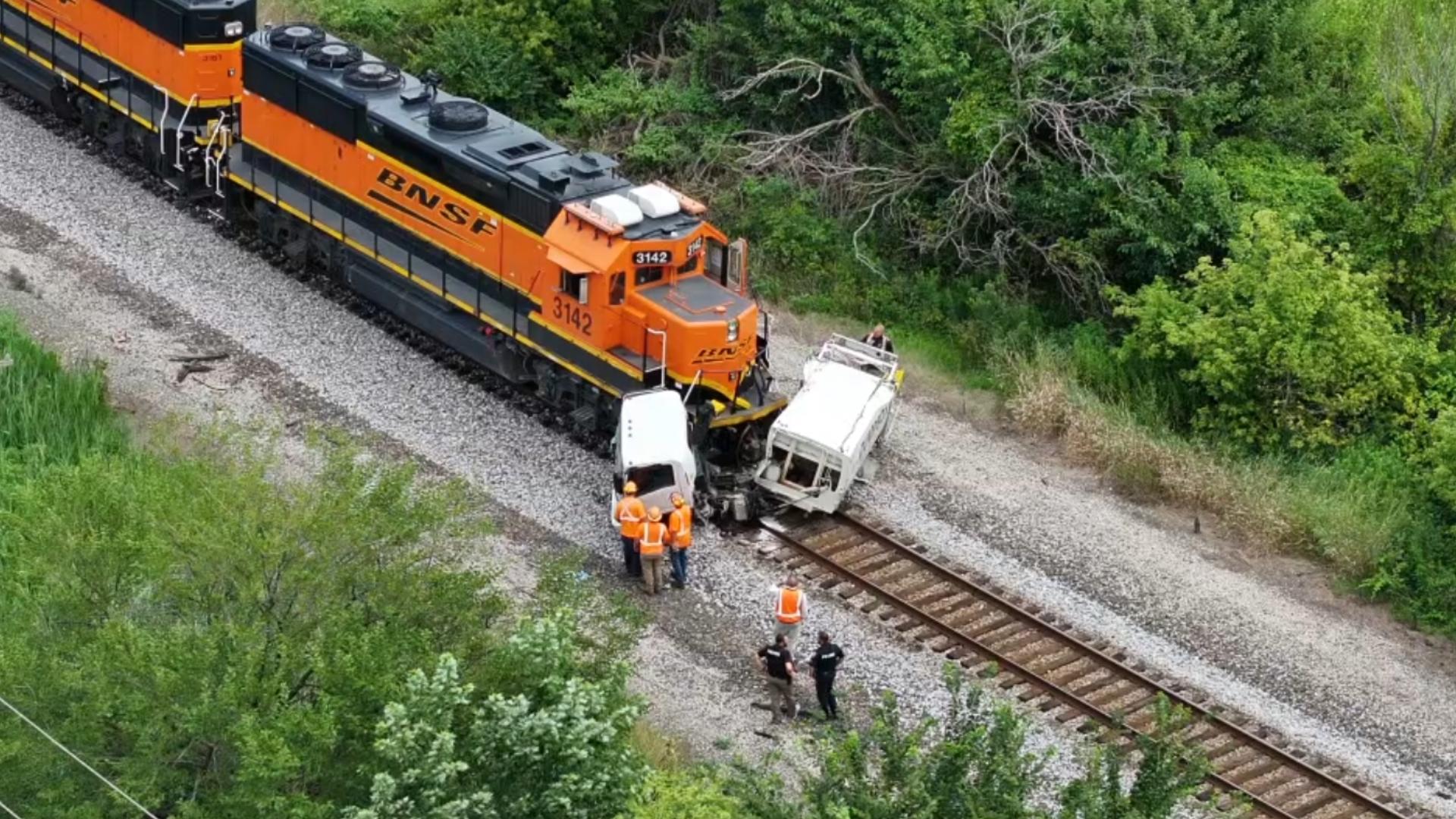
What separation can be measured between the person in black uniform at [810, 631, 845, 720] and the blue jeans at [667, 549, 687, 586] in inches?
92.5

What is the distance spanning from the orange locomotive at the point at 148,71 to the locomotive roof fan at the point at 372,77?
3.04 m

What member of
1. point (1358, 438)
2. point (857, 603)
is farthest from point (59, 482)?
point (1358, 438)

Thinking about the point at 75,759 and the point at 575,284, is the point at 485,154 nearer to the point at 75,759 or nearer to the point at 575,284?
the point at 575,284

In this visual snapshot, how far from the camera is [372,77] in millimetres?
24812

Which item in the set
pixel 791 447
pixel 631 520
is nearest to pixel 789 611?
pixel 631 520

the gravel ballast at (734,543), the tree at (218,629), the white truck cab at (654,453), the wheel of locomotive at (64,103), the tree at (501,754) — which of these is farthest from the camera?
the wheel of locomotive at (64,103)

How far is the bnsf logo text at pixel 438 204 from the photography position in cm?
2336

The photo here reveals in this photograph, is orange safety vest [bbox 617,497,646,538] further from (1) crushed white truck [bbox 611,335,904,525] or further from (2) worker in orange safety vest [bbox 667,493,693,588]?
(1) crushed white truck [bbox 611,335,904,525]

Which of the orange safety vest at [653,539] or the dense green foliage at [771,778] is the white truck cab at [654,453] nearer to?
the orange safety vest at [653,539]

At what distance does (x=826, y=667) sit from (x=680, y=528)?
2.65 meters

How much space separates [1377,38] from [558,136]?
12.6 metres

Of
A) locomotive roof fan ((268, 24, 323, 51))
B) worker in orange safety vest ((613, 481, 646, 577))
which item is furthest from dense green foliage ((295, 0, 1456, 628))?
worker in orange safety vest ((613, 481, 646, 577))

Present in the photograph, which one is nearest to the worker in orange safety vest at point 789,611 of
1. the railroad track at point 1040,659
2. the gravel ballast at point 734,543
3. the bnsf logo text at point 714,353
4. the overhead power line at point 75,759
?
the gravel ballast at point 734,543

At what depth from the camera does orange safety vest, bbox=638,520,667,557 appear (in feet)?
65.9
